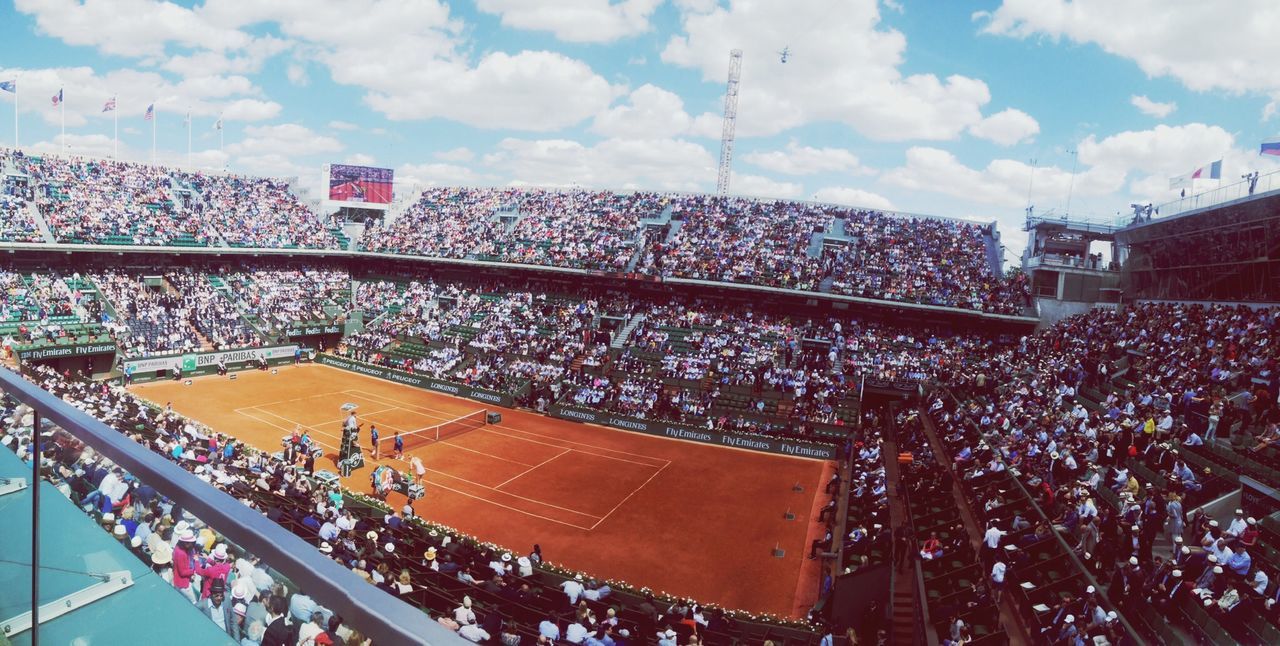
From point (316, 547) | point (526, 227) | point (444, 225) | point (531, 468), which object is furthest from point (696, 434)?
point (444, 225)

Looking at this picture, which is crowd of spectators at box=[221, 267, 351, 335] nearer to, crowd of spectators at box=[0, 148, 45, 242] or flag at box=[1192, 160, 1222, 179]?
crowd of spectators at box=[0, 148, 45, 242]

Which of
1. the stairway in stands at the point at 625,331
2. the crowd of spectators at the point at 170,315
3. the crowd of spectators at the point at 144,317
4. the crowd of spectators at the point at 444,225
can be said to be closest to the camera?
the crowd of spectators at the point at 144,317

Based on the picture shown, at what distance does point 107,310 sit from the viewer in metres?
47.4

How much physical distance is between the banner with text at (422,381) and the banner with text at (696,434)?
433 centimetres

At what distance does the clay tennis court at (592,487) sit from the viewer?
22531 mm

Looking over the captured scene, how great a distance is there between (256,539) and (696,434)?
37250mm

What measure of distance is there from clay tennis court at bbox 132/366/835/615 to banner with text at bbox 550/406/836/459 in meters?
0.59

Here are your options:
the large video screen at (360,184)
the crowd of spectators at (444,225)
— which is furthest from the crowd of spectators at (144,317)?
the large video screen at (360,184)

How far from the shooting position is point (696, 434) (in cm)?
3869

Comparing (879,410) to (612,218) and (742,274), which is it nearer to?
(742,274)

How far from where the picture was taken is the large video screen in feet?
234

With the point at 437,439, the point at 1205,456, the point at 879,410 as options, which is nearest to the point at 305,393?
the point at 437,439

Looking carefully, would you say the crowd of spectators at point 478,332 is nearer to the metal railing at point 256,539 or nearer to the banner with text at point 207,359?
the banner with text at point 207,359

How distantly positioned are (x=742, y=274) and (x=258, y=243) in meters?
40.5
